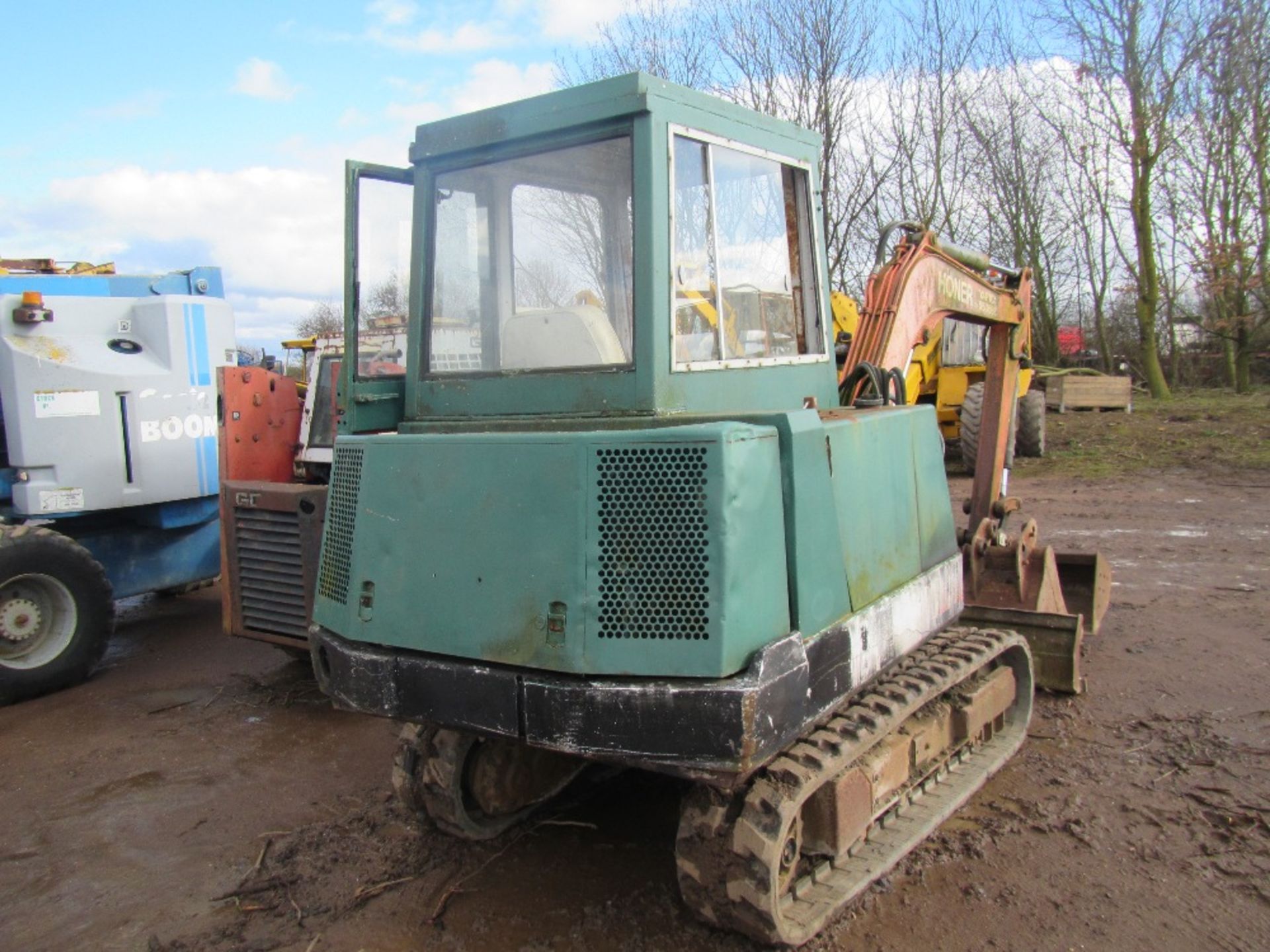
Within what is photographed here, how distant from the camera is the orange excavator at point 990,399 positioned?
4.33 meters

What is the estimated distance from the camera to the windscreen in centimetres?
299

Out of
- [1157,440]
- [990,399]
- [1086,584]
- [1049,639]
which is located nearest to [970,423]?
[1157,440]

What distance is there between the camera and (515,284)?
10.8ft

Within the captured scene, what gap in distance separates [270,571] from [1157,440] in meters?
13.1

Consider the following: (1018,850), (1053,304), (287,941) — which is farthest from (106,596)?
(1053,304)

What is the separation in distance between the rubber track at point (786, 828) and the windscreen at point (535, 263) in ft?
4.28

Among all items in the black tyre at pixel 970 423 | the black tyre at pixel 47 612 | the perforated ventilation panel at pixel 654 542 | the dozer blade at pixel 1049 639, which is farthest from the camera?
the black tyre at pixel 970 423

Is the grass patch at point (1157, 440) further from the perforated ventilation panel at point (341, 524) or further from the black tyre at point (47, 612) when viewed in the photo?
the perforated ventilation panel at point (341, 524)

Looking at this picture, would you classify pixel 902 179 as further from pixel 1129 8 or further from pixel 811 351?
pixel 811 351

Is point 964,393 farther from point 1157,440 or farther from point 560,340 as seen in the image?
point 560,340

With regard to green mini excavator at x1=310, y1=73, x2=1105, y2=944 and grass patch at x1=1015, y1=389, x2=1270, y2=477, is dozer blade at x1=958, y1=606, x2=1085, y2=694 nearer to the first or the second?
green mini excavator at x1=310, y1=73, x2=1105, y2=944

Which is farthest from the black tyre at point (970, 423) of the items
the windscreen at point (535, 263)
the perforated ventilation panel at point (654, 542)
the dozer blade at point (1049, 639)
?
the perforated ventilation panel at point (654, 542)

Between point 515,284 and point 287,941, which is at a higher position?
point 515,284

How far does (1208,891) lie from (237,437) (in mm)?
5276
